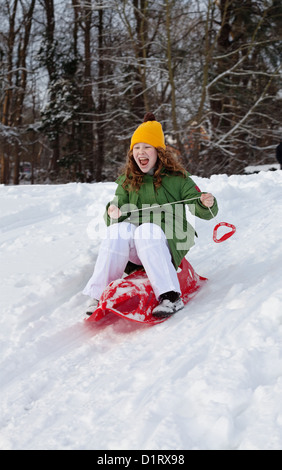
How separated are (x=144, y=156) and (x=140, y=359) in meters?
1.31

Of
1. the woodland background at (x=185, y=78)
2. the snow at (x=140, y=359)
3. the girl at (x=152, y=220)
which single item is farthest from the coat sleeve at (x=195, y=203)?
the woodland background at (x=185, y=78)

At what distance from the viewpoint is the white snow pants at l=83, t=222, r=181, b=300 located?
8.80ft

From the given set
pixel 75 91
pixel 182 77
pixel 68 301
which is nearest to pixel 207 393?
pixel 68 301

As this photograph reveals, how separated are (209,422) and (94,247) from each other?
2.40 m

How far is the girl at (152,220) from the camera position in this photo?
8.86 ft

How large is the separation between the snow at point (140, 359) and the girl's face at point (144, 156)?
0.86m

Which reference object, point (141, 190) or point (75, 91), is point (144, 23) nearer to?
point (75, 91)

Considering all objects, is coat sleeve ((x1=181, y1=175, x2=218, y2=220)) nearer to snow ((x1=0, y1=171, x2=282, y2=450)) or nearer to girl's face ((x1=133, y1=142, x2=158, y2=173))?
girl's face ((x1=133, y1=142, x2=158, y2=173))

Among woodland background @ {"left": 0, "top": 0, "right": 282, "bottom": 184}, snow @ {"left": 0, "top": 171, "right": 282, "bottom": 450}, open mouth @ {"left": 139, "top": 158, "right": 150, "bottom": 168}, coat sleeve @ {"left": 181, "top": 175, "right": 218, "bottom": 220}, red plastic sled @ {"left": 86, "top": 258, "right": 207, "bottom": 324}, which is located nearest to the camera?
snow @ {"left": 0, "top": 171, "right": 282, "bottom": 450}

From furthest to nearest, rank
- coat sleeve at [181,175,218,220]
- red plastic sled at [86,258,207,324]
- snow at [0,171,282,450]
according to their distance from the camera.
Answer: coat sleeve at [181,175,218,220]
red plastic sled at [86,258,207,324]
snow at [0,171,282,450]

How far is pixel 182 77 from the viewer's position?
12.4 meters

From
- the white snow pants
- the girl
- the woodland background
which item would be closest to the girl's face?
the girl

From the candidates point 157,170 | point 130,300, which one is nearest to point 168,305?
point 130,300

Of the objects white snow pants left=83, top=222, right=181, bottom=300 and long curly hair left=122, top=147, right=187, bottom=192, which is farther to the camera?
long curly hair left=122, top=147, right=187, bottom=192
